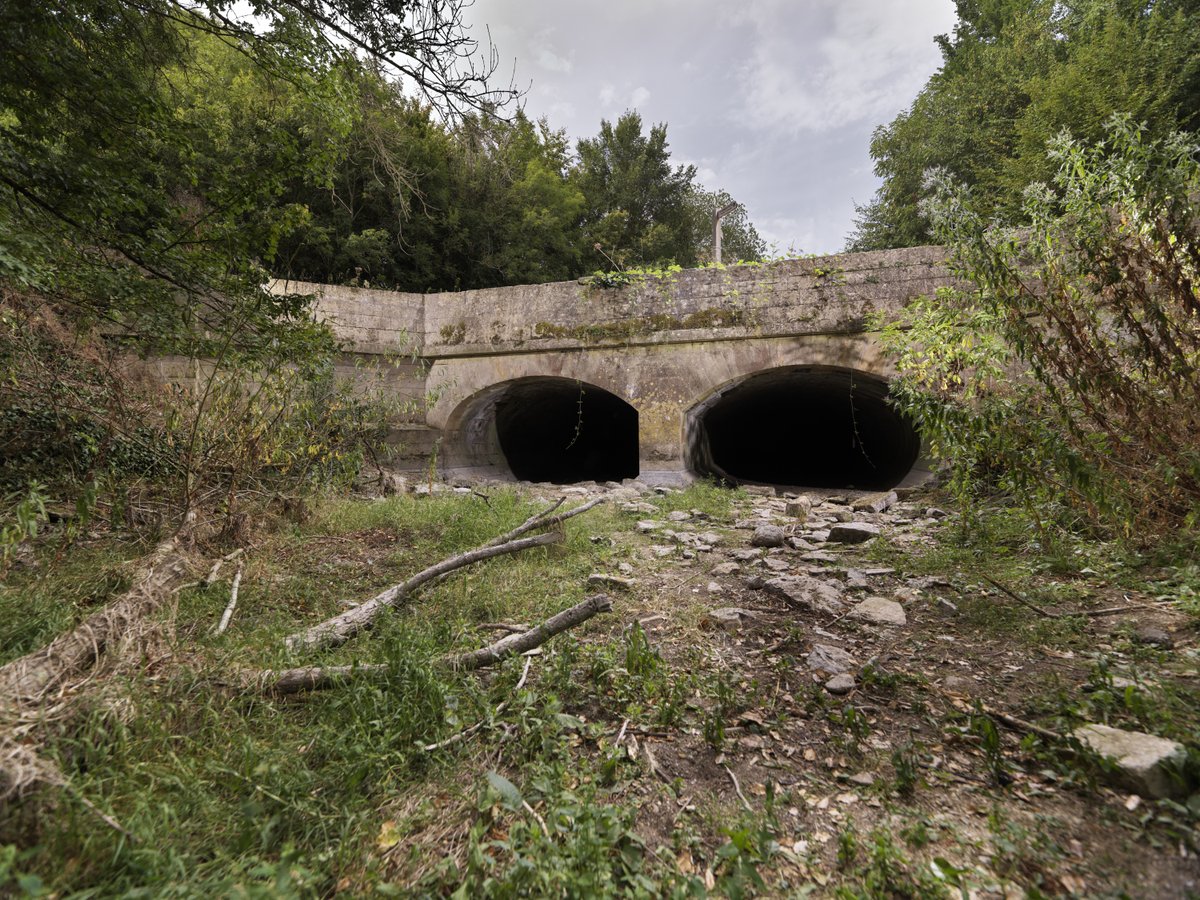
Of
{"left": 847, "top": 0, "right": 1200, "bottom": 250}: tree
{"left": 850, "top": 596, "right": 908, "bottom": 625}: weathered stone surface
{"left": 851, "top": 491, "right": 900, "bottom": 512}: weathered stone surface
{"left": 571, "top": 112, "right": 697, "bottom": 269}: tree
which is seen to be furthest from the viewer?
{"left": 571, "top": 112, "right": 697, "bottom": 269}: tree

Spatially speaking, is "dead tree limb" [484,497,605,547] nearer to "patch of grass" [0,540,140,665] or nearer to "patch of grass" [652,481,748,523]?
"patch of grass" [652,481,748,523]

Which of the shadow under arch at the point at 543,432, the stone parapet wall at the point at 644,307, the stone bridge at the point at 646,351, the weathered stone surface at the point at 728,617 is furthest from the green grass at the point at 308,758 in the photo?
the shadow under arch at the point at 543,432

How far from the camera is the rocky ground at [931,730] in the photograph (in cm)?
136

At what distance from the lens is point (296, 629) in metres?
2.64

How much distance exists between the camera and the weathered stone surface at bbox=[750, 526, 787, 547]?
452cm

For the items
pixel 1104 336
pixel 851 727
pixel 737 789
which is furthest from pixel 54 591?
pixel 1104 336

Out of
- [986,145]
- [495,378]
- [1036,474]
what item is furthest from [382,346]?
[986,145]

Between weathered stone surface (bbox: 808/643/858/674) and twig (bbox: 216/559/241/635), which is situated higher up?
twig (bbox: 216/559/241/635)

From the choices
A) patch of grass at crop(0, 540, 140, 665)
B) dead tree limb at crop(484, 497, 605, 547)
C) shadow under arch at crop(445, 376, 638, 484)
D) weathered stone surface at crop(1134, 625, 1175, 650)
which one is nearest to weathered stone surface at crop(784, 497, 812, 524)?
dead tree limb at crop(484, 497, 605, 547)

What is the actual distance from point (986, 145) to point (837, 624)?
16.1 m

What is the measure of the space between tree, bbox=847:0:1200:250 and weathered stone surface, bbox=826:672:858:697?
10183 mm

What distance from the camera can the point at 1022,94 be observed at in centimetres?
1350

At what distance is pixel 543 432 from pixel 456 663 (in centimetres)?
991

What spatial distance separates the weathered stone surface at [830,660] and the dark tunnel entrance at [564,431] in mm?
6702
